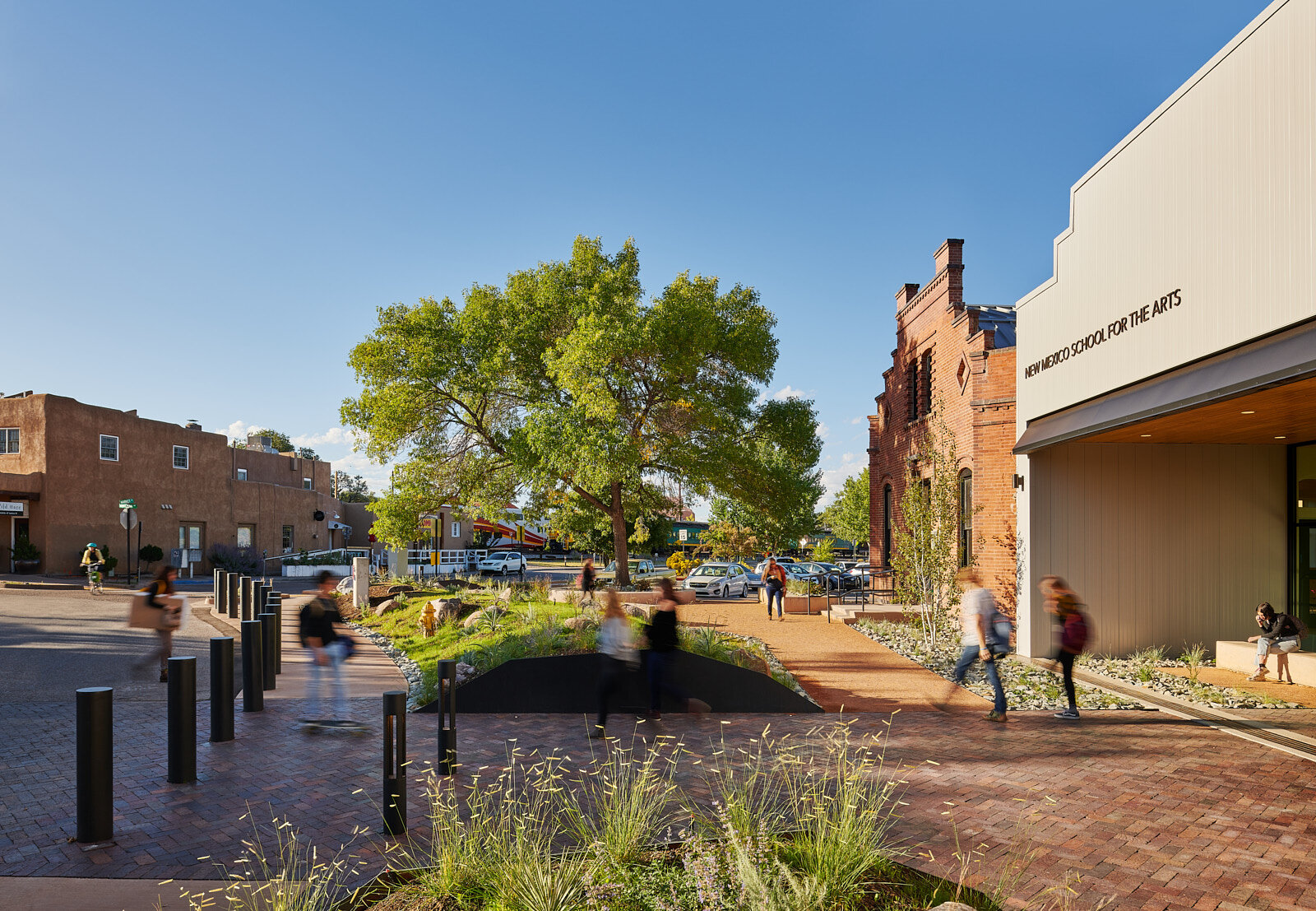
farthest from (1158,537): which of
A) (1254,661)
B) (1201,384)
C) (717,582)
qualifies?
(717,582)

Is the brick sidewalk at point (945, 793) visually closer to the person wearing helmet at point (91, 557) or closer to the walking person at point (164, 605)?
the walking person at point (164, 605)

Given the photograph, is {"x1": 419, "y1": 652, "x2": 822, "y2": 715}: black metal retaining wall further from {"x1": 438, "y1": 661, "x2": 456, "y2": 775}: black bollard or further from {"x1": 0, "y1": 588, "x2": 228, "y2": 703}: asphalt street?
{"x1": 0, "y1": 588, "x2": 228, "y2": 703}: asphalt street

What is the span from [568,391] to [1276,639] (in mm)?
16126

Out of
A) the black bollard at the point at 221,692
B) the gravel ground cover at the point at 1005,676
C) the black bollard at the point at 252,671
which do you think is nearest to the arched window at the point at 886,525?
the gravel ground cover at the point at 1005,676

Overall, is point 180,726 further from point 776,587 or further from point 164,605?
point 776,587

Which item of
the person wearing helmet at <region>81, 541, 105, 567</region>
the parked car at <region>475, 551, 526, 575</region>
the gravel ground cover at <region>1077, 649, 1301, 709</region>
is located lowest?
the parked car at <region>475, 551, 526, 575</region>

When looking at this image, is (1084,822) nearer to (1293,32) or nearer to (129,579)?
(1293,32)

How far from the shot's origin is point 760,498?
2398cm

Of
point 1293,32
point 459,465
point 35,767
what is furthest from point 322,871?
point 459,465

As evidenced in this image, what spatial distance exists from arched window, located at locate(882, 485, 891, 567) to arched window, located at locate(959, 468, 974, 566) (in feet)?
21.5

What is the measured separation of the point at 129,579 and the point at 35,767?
27447 mm

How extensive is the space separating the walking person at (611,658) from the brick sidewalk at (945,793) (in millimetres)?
395

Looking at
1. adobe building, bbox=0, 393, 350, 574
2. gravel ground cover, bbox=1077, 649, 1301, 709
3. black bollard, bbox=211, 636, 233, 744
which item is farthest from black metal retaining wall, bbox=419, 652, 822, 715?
adobe building, bbox=0, 393, 350, 574

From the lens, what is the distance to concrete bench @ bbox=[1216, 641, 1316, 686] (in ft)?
36.2
